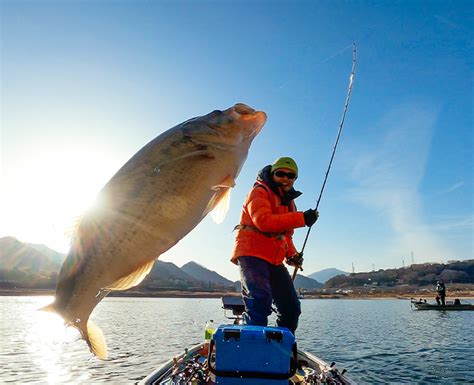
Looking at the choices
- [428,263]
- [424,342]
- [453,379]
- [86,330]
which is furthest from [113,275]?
[428,263]

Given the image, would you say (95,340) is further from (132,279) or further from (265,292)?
(265,292)

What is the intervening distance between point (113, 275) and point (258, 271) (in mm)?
3673

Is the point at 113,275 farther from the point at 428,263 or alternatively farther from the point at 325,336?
the point at 428,263

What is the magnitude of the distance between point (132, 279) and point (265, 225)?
3.39m

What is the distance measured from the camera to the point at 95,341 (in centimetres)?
304

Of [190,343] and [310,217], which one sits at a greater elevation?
[310,217]

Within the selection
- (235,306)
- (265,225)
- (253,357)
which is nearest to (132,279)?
(253,357)

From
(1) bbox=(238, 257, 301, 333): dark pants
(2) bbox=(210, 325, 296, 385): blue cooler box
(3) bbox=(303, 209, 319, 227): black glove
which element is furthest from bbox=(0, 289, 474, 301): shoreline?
(2) bbox=(210, 325, 296, 385): blue cooler box

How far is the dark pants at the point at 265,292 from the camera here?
6156mm

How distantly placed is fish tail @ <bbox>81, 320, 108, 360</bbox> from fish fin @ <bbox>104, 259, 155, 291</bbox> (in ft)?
1.24

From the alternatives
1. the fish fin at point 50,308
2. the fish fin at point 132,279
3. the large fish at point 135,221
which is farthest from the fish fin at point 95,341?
the fish fin at point 132,279

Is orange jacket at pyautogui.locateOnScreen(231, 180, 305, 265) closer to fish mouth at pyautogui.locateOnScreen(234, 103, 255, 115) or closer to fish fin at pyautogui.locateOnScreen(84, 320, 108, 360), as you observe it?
fish mouth at pyautogui.locateOnScreen(234, 103, 255, 115)

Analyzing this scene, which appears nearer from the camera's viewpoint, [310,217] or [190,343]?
[310,217]

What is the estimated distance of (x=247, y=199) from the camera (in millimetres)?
6691
